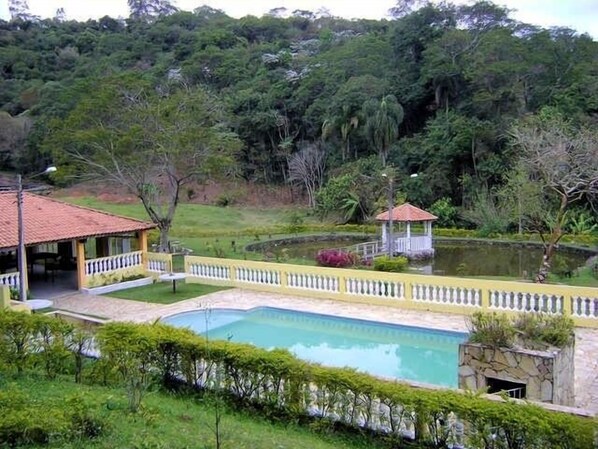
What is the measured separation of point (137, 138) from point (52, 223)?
5370 mm

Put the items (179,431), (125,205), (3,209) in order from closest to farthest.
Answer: (179,431) < (3,209) < (125,205)

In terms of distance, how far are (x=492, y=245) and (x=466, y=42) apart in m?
20.4

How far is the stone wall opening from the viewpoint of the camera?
749 cm

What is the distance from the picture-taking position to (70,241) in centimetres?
2011

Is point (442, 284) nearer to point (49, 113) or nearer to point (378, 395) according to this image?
point (378, 395)

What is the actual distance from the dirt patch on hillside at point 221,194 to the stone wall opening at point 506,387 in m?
40.2

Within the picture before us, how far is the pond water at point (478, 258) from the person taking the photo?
77.2ft

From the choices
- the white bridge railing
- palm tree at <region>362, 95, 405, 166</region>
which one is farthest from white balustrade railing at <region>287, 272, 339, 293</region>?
palm tree at <region>362, 95, 405, 166</region>

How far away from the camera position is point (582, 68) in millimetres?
38438

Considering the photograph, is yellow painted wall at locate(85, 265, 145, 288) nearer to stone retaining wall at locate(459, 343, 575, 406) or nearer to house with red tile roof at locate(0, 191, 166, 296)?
house with red tile roof at locate(0, 191, 166, 296)

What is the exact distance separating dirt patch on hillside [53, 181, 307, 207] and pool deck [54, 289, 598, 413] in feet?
99.4

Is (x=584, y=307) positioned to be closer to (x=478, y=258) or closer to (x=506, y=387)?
(x=506, y=387)

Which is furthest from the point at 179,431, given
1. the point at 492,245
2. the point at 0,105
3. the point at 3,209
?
the point at 0,105

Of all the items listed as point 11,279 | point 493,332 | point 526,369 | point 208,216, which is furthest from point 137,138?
point 208,216
